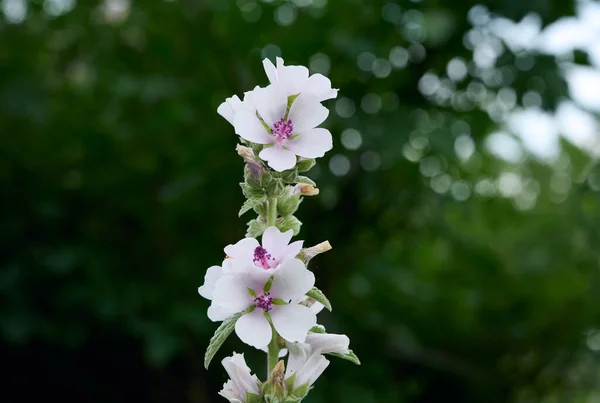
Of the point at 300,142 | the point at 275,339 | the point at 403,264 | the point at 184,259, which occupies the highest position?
the point at 403,264

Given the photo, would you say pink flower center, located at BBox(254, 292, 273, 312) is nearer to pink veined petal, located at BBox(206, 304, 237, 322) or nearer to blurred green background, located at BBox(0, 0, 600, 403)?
pink veined petal, located at BBox(206, 304, 237, 322)

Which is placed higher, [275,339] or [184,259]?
[184,259]

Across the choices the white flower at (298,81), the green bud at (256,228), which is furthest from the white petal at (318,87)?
the green bud at (256,228)

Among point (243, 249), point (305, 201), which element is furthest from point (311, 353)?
point (305, 201)

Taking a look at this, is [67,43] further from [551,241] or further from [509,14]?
[551,241]

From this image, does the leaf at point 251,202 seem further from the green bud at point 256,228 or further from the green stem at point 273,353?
the green stem at point 273,353

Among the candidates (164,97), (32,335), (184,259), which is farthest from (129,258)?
(164,97)

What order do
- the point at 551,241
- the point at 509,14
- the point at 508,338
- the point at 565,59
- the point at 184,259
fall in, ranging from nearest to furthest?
1. the point at 509,14
2. the point at 565,59
3. the point at 184,259
4. the point at 551,241
5. the point at 508,338

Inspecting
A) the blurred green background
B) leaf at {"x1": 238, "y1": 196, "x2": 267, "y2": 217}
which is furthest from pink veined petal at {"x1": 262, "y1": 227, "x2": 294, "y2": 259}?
the blurred green background
